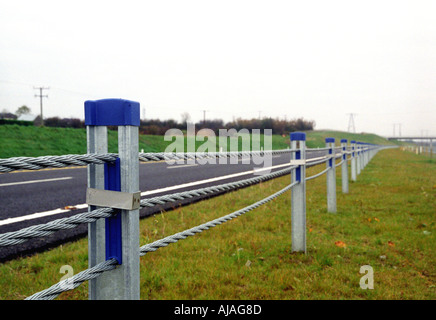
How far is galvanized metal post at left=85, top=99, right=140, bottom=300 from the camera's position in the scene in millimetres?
1317

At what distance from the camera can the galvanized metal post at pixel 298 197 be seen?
12.8 feet

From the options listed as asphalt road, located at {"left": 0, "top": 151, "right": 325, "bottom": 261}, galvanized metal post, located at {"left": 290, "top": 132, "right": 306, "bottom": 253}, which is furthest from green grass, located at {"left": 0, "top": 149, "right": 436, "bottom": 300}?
asphalt road, located at {"left": 0, "top": 151, "right": 325, "bottom": 261}

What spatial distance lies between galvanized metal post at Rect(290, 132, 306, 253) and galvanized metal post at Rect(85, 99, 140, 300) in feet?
9.08

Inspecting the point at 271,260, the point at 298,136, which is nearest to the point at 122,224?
the point at 271,260

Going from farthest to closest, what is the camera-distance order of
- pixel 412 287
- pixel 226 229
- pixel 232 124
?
pixel 232 124, pixel 226 229, pixel 412 287

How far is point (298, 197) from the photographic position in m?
4.03

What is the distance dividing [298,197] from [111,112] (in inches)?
122

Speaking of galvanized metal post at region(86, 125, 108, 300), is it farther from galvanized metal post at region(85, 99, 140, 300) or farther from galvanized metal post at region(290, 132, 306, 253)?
galvanized metal post at region(290, 132, 306, 253)

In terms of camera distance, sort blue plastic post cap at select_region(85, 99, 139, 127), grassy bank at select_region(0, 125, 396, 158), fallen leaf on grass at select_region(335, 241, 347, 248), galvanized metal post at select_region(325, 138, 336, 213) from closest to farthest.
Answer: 1. blue plastic post cap at select_region(85, 99, 139, 127)
2. fallen leaf on grass at select_region(335, 241, 347, 248)
3. galvanized metal post at select_region(325, 138, 336, 213)
4. grassy bank at select_region(0, 125, 396, 158)

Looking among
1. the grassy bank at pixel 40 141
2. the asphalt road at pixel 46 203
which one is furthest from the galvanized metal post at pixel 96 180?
the grassy bank at pixel 40 141

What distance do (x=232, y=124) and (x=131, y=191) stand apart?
4719 cm

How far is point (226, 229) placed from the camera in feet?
15.4
